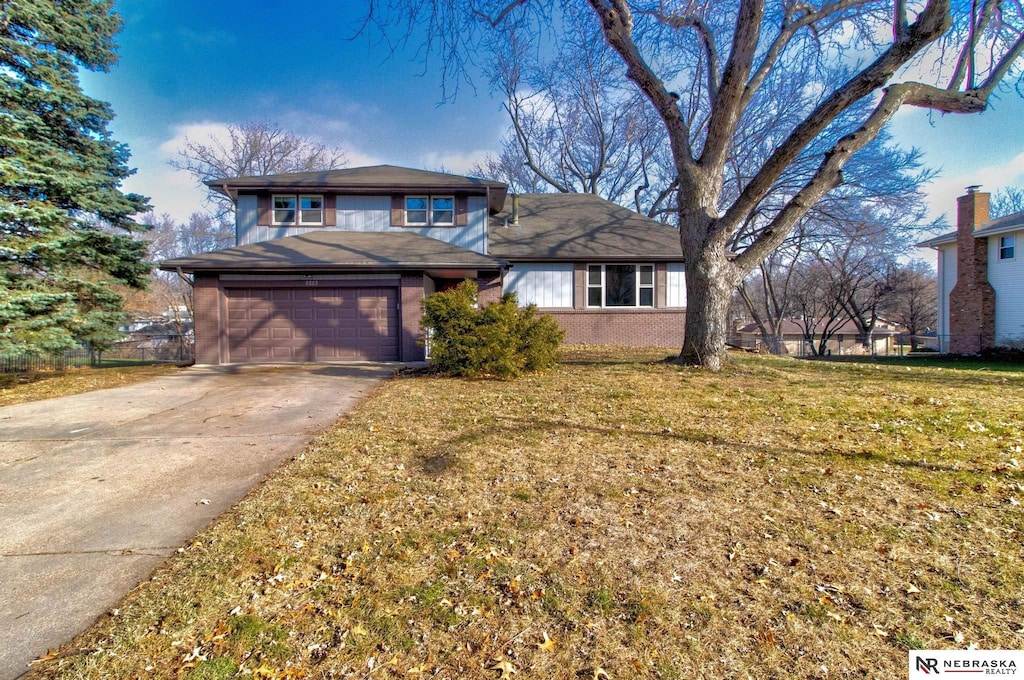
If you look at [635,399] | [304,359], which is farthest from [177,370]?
[635,399]

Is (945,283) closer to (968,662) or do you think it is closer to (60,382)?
(968,662)

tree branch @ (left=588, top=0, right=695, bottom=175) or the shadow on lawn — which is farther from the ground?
tree branch @ (left=588, top=0, right=695, bottom=175)

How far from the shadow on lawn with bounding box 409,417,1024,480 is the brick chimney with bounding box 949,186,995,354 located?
19978mm

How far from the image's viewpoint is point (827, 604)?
7.74 feet

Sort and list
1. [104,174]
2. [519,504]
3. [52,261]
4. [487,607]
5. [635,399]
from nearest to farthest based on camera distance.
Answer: [487,607] < [519,504] < [635,399] < [52,261] < [104,174]

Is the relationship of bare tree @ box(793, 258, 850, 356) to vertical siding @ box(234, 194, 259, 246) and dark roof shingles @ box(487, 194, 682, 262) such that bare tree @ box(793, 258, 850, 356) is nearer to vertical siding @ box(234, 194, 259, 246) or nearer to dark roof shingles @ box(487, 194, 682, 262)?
dark roof shingles @ box(487, 194, 682, 262)

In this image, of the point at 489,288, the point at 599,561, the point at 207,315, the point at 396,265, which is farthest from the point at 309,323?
the point at 599,561

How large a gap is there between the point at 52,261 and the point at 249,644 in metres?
12.5

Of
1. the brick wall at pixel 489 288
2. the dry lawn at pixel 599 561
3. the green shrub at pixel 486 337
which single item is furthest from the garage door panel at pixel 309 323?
the dry lawn at pixel 599 561

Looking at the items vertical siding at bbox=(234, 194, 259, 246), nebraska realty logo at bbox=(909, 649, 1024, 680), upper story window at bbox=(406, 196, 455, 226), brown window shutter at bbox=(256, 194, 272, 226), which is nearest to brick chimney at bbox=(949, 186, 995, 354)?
upper story window at bbox=(406, 196, 455, 226)

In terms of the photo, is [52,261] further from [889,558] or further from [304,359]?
[889,558]

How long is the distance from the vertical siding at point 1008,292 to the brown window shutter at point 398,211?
2138 centimetres

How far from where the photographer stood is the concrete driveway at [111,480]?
8.04 ft

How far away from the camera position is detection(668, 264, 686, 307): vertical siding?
17094 mm
